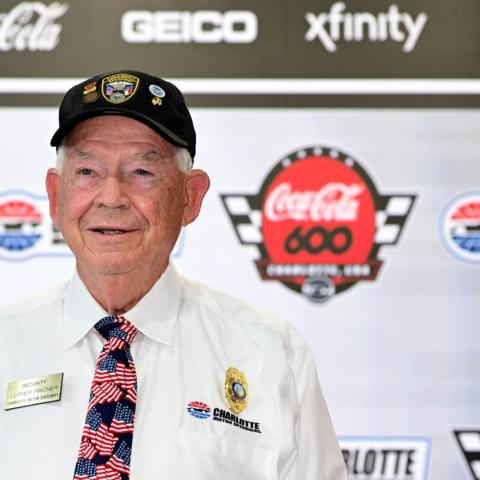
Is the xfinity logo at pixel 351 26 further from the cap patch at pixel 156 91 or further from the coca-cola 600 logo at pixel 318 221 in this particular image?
the cap patch at pixel 156 91

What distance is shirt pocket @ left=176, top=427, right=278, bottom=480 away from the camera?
1359 millimetres

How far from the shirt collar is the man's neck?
11mm

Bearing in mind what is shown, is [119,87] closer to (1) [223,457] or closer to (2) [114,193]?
(2) [114,193]

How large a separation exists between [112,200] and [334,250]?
153 centimetres

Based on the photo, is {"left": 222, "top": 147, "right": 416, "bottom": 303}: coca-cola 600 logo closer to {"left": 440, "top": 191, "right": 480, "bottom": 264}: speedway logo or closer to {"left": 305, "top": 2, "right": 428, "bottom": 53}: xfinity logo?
{"left": 440, "top": 191, "right": 480, "bottom": 264}: speedway logo

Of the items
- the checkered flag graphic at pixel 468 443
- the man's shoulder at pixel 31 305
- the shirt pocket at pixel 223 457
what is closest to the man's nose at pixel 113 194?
the man's shoulder at pixel 31 305

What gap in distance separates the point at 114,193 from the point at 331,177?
5.13 feet

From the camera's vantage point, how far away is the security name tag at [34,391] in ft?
4.48

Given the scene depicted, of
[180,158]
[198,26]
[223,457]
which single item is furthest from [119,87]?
[198,26]

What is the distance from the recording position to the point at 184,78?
2852 mm

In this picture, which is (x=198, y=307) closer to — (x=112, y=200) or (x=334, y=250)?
(x=112, y=200)

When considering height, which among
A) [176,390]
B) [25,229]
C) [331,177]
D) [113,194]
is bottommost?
[176,390]

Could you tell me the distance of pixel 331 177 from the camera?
283cm

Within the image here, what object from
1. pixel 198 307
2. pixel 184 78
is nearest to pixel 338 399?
pixel 184 78
